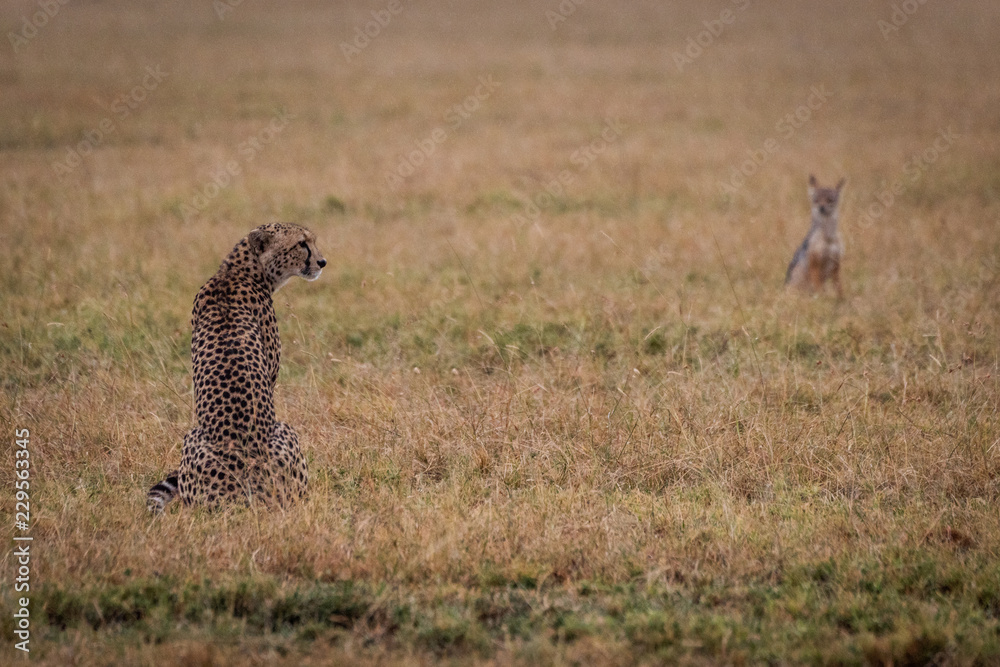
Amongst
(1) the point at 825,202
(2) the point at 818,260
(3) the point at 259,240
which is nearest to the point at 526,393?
(3) the point at 259,240

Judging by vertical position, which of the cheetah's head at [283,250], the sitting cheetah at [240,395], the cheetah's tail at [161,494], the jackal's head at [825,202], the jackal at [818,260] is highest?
the jackal's head at [825,202]

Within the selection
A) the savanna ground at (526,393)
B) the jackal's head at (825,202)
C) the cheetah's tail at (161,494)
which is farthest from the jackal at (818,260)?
the cheetah's tail at (161,494)

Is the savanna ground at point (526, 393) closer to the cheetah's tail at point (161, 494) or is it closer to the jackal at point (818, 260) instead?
the cheetah's tail at point (161, 494)

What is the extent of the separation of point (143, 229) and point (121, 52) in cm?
1550

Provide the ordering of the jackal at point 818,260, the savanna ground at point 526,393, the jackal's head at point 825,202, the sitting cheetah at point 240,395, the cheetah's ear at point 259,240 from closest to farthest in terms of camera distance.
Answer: the savanna ground at point 526,393, the sitting cheetah at point 240,395, the cheetah's ear at point 259,240, the jackal at point 818,260, the jackal's head at point 825,202

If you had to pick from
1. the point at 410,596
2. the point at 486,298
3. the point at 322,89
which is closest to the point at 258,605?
the point at 410,596

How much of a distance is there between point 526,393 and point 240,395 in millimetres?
1989

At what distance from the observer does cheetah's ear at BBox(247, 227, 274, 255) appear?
17.2 feet

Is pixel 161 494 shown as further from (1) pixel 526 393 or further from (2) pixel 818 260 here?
(2) pixel 818 260

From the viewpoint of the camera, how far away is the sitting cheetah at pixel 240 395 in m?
4.44

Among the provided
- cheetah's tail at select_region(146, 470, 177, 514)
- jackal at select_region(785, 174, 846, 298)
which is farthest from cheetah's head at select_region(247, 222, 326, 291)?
jackal at select_region(785, 174, 846, 298)

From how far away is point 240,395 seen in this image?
4.62m

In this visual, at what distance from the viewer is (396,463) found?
203 inches

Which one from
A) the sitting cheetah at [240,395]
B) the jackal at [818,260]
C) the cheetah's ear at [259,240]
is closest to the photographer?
the sitting cheetah at [240,395]
